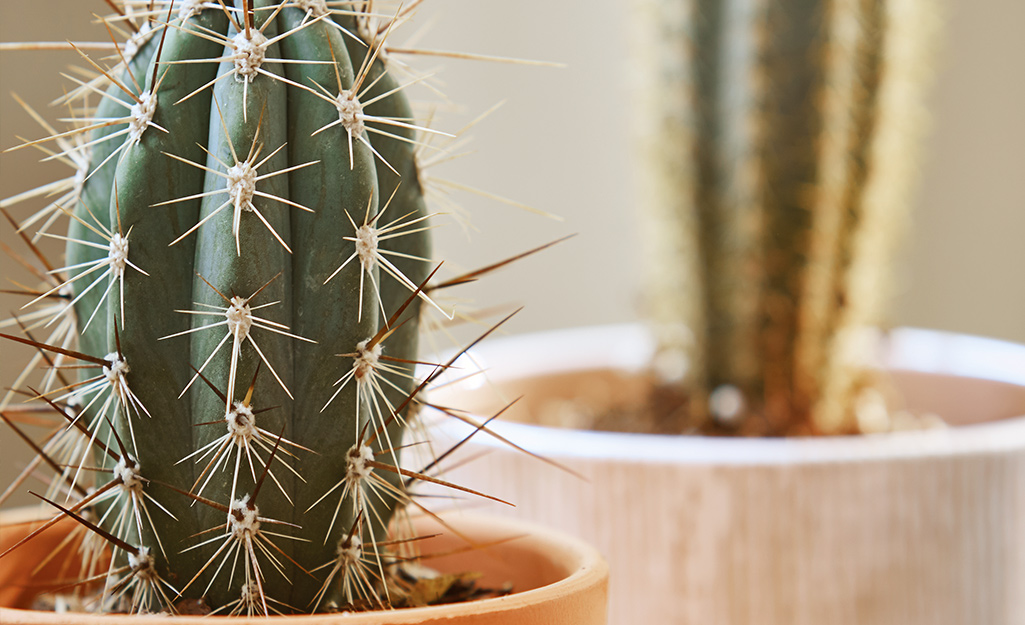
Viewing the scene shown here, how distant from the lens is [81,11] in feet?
2.84

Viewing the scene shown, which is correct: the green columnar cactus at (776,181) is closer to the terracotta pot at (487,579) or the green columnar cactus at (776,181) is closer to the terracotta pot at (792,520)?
the terracotta pot at (792,520)

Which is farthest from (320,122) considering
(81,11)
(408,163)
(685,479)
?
(81,11)

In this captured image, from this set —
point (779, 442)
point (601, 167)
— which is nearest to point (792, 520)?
point (779, 442)

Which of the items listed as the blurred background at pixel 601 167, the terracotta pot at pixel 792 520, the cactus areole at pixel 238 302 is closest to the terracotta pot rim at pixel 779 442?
the terracotta pot at pixel 792 520

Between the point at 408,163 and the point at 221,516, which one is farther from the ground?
the point at 408,163

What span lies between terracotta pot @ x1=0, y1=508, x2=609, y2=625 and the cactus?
5 centimetres

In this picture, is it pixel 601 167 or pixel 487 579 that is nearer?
pixel 487 579

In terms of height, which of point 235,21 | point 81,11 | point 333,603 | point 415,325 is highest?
point 81,11

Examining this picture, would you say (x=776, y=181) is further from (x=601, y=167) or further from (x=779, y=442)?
(x=601, y=167)

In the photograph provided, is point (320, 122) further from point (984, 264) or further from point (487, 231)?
point (984, 264)

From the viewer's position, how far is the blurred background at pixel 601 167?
5.42 feet

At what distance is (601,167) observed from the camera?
174 cm

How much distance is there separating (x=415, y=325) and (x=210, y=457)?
107mm

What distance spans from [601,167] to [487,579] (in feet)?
4.22
